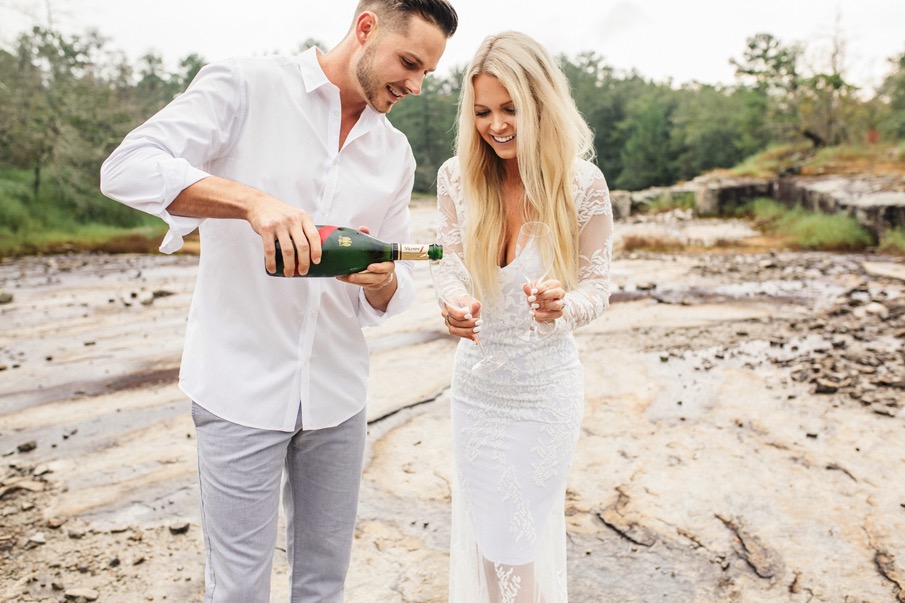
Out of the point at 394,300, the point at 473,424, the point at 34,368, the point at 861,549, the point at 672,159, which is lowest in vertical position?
the point at 861,549

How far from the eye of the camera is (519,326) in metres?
2.52

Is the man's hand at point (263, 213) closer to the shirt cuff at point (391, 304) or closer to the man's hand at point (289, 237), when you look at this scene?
the man's hand at point (289, 237)

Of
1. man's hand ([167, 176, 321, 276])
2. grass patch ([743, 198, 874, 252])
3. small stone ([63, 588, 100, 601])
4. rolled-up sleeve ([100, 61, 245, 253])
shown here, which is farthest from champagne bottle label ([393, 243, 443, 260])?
grass patch ([743, 198, 874, 252])

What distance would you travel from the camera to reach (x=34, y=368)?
7.05 m

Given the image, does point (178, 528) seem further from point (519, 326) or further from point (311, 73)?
point (311, 73)

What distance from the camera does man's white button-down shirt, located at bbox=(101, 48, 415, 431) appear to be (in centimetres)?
196

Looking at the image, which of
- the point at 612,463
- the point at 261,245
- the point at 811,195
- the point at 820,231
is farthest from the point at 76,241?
the point at 261,245

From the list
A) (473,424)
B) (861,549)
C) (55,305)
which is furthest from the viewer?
(55,305)

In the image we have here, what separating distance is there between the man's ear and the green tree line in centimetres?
890

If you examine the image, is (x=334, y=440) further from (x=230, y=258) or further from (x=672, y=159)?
(x=672, y=159)

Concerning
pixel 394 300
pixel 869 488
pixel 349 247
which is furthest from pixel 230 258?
pixel 869 488

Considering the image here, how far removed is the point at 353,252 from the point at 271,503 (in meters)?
0.77

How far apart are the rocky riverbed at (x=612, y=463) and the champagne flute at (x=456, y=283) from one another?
1.44 m

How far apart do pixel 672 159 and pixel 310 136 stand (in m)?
47.5
